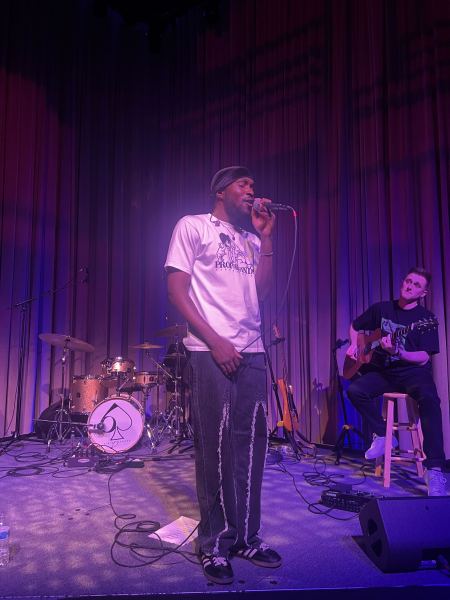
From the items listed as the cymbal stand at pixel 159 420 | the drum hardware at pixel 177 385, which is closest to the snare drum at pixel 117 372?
the cymbal stand at pixel 159 420

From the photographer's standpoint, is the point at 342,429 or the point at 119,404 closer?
the point at 342,429

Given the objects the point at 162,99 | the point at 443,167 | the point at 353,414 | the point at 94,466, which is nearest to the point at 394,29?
the point at 443,167

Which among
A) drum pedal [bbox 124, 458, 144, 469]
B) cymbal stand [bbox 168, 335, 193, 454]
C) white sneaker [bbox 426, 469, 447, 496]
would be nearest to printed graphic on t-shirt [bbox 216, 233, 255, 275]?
white sneaker [bbox 426, 469, 447, 496]

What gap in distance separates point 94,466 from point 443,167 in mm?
4191

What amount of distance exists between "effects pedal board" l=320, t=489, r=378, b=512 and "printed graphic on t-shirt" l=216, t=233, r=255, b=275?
63.4 inches

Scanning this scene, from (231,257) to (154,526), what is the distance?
1544 millimetres

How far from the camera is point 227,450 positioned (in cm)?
213

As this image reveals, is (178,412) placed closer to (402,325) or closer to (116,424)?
(116,424)

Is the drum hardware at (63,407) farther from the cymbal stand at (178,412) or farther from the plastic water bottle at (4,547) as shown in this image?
the plastic water bottle at (4,547)

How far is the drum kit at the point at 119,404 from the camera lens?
487cm

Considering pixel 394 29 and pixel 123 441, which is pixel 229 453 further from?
pixel 394 29

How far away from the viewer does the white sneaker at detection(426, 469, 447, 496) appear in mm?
3297

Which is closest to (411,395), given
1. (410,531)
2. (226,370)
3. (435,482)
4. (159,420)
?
(435,482)

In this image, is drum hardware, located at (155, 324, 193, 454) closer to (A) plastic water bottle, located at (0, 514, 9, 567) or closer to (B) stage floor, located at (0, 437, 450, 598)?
(B) stage floor, located at (0, 437, 450, 598)
